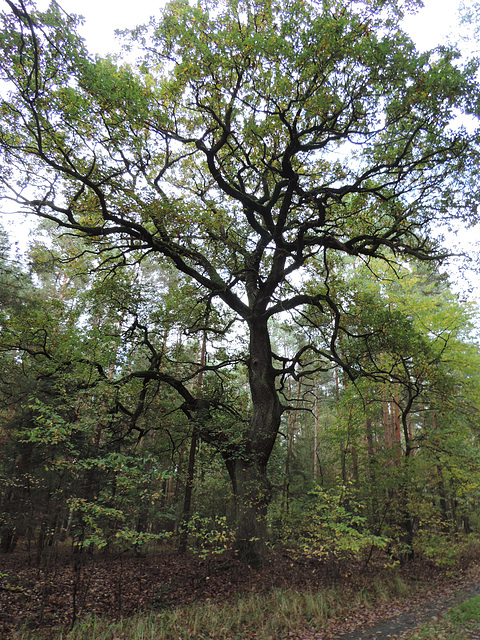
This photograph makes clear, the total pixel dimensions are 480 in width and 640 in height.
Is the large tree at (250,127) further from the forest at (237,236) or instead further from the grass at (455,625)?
the grass at (455,625)

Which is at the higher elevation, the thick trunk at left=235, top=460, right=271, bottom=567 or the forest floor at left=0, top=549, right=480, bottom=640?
the thick trunk at left=235, top=460, right=271, bottom=567

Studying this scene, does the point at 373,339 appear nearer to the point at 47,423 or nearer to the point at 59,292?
the point at 47,423

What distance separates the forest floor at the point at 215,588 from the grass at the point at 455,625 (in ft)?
1.26

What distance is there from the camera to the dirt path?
499cm

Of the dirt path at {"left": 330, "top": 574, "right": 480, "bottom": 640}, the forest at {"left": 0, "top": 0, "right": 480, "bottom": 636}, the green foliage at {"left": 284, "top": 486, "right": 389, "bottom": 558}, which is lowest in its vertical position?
the dirt path at {"left": 330, "top": 574, "right": 480, "bottom": 640}

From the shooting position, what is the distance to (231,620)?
528cm

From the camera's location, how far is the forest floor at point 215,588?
5309 mm

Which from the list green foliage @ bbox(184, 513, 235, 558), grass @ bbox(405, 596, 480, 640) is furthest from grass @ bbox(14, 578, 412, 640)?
grass @ bbox(405, 596, 480, 640)

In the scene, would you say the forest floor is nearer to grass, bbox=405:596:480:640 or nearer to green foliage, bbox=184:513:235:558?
grass, bbox=405:596:480:640

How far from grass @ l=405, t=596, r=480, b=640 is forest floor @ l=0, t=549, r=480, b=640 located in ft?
1.26

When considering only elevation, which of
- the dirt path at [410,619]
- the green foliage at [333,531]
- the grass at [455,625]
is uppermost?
the green foliage at [333,531]

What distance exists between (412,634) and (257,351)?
6.09 metres

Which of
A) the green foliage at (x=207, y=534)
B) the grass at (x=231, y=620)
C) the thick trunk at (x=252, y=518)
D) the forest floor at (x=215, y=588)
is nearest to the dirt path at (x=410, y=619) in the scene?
the forest floor at (x=215, y=588)

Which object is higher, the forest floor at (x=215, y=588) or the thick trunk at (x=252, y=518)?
the thick trunk at (x=252, y=518)
